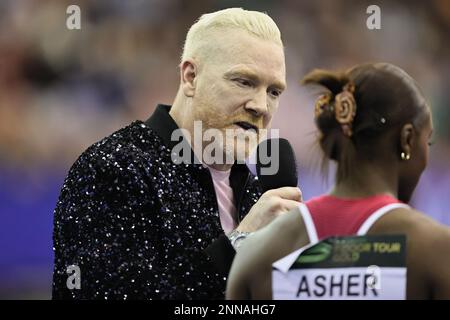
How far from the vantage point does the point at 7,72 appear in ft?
12.0

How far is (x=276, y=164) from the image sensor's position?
1.71 meters

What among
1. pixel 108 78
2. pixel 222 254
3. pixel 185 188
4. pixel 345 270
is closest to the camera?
pixel 345 270

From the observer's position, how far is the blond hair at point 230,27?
185cm

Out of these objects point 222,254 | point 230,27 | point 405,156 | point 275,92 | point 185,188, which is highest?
point 230,27

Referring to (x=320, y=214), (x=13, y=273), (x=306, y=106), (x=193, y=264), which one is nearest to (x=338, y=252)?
(x=320, y=214)

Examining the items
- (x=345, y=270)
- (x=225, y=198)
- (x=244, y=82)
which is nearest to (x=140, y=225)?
(x=225, y=198)

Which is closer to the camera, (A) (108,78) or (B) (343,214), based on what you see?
(B) (343,214)

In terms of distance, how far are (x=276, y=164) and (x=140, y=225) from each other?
0.31 metres

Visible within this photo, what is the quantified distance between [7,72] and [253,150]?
211cm

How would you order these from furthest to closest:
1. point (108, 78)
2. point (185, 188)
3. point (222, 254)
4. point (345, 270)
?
point (108, 78), point (185, 188), point (222, 254), point (345, 270)

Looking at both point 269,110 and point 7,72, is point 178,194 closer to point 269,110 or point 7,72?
point 269,110

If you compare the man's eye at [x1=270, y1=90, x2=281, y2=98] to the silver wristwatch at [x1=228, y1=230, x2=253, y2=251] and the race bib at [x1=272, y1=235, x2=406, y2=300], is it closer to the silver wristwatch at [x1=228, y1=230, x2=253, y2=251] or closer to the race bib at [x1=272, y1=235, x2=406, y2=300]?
the silver wristwatch at [x1=228, y1=230, x2=253, y2=251]

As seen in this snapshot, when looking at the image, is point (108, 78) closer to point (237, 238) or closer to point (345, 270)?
point (237, 238)

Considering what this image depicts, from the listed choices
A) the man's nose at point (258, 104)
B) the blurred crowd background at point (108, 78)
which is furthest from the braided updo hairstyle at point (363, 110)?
the blurred crowd background at point (108, 78)
